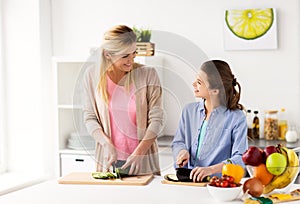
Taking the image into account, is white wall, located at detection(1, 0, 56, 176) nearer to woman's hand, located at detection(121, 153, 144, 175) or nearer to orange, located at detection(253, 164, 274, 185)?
woman's hand, located at detection(121, 153, 144, 175)

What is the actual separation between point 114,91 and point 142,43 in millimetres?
949

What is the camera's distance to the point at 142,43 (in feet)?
10.9

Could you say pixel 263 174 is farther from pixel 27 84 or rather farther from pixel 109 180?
pixel 27 84

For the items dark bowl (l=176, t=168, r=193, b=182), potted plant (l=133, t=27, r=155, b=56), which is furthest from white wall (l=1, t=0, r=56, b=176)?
dark bowl (l=176, t=168, r=193, b=182)

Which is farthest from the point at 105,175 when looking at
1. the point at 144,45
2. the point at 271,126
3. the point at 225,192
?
the point at 271,126

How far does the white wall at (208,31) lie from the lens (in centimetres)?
361

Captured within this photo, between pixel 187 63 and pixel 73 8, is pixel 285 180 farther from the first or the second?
pixel 73 8

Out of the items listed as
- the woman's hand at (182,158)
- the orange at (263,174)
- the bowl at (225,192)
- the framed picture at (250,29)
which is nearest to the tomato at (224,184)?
the bowl at (225,192)

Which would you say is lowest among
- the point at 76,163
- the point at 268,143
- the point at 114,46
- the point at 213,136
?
the point at 76,163

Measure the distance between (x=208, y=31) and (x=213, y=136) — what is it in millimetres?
1496

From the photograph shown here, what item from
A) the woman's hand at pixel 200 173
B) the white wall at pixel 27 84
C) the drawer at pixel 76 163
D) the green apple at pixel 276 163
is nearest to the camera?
the green apple at pixel 276 163

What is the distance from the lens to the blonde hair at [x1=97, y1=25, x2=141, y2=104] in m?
2.39

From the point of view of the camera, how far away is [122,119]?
244cm

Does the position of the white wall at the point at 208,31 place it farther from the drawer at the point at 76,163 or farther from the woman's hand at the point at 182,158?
the woman's hand at the point at 182,158
